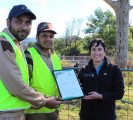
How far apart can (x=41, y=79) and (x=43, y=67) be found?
0.14 meters

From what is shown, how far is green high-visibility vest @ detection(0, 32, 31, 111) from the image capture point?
3348 millimetres

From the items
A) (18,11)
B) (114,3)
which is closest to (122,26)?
(114,3)

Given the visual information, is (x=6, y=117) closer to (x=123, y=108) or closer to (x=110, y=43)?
(x=123, y=108)

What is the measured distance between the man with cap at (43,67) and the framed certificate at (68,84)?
0.08 m

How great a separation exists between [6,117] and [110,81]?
1358mm

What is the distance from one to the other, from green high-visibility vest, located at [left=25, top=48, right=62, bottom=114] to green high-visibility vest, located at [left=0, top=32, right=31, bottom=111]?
40cm

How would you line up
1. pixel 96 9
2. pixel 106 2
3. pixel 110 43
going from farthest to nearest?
pixel 96 9 < pixel 110 43 < pixel 106 2

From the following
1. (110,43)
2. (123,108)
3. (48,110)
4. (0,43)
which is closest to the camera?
(0,43)

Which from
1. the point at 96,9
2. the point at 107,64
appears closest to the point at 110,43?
the point at 96,9

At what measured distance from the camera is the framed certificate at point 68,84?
398cm

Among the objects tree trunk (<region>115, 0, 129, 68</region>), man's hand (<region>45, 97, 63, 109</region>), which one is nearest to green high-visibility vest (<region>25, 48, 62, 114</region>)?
man's hand (<region>45, 97, 63, 109</region>)

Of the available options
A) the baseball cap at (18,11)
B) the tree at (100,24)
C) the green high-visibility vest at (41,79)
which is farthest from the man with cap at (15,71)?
the tree at (100,24)

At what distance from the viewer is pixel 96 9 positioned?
61.1m

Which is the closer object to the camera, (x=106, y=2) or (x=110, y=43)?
(x=106, y=2)
